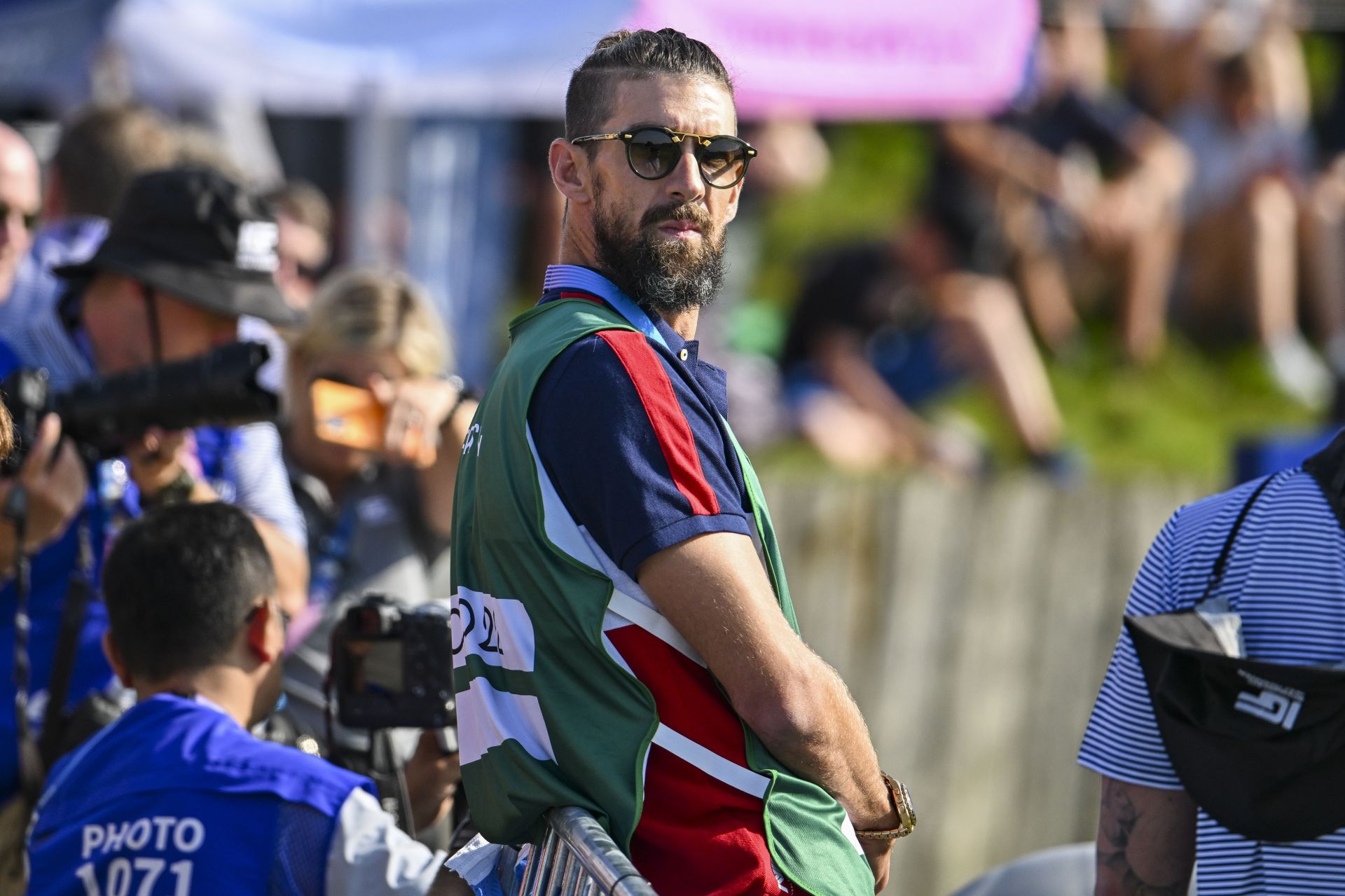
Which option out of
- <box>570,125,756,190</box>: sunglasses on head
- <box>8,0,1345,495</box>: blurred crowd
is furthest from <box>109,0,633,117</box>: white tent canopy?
<box>570,125,756,190</box>: sunglasses on head

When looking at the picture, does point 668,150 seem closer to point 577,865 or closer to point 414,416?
point 577,865

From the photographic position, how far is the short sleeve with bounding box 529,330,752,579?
1.97 m

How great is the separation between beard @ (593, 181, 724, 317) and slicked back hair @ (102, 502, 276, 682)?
97 cm

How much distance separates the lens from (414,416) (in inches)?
130

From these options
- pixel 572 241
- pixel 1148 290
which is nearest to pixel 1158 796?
pixel 572 241

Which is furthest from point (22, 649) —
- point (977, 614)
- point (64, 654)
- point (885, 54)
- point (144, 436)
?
point (885, 54)

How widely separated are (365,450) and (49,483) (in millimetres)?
622

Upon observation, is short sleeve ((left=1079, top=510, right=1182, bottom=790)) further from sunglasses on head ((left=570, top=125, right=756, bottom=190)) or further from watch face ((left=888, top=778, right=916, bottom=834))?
sunglasses on head ((left=570, top=125, right=756, bottom=190))

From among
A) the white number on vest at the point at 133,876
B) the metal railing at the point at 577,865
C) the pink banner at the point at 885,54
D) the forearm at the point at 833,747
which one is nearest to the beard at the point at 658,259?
the forearm at the point at 833,747

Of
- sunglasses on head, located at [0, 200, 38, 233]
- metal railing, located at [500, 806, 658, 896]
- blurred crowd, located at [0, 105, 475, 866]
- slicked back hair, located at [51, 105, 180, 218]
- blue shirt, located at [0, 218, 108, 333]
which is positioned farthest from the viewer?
slicked back hair, located at [51, 105, 180, 218]

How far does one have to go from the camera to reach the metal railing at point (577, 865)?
184 cm

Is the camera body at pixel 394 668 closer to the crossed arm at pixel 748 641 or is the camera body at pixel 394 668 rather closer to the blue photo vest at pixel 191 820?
the blue photo vest at pixel 191 820

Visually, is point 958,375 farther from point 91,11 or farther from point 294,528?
point 294,528

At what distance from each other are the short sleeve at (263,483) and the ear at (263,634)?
0.60 metres
